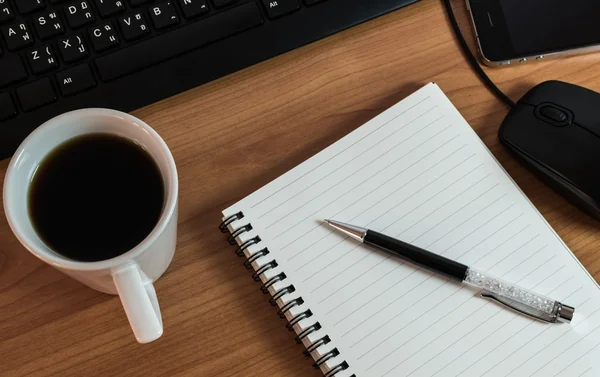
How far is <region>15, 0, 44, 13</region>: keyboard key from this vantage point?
49cm

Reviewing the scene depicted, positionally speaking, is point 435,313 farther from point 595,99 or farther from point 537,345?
point 595,99

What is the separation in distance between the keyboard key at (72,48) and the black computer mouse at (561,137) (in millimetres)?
349

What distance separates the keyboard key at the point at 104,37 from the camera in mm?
492

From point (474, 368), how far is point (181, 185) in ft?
0.90

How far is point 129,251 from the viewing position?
382 mm

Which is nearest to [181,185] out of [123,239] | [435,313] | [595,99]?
[123,239]

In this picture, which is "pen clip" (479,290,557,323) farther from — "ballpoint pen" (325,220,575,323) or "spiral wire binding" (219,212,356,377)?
"spiral wire binding" (219,212,356,377)

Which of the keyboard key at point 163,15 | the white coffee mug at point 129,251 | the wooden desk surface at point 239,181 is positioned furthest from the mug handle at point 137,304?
the keyboard key at point 163,15

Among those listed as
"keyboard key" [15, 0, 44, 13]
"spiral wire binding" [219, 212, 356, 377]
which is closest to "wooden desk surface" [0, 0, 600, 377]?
"spiral wire binding" [219, 212, 356, 377]

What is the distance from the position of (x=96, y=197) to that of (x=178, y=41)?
0.50 ft

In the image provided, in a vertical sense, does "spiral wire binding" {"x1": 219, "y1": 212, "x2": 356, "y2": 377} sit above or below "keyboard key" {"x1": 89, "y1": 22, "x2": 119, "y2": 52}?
below

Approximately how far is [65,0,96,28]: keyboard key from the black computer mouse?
350 millimetres

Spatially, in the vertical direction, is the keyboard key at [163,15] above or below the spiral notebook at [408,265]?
above

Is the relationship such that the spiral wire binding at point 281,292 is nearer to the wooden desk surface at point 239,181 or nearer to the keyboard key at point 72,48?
the wooden desk surface at point 239,181
